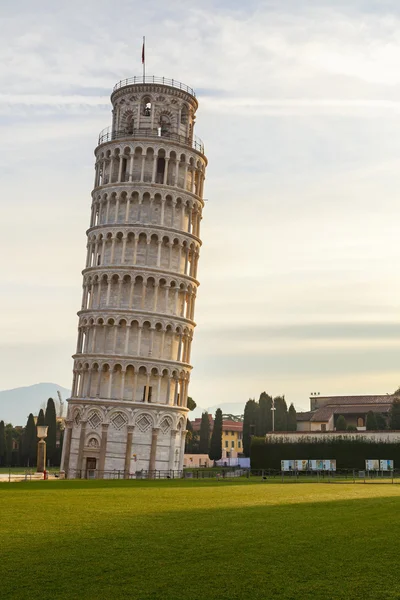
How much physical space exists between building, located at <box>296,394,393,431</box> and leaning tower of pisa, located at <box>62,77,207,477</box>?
50091 millimetres

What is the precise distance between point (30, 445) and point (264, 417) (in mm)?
36855

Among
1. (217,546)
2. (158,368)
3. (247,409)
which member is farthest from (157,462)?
(217,546)

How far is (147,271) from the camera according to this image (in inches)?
2972

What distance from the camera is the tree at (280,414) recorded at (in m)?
113

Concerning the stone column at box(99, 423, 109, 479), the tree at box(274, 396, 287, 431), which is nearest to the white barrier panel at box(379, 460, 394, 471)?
the stone column at box(99, 423, 109, 479)

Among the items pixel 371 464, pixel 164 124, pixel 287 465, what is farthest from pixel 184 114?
pixel 371 464

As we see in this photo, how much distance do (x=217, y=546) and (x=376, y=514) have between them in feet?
31.4

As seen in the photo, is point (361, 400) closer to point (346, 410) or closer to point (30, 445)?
point (346, 410)

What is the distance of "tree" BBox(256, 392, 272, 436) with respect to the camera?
113725 millimetres

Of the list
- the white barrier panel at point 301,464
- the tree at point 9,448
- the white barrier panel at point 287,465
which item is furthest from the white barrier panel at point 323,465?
the tree at point 9,448

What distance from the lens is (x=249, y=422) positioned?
117 meters

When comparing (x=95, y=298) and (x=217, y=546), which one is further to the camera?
(x=95, y=298)

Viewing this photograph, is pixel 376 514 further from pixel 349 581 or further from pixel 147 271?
pixel 147 271

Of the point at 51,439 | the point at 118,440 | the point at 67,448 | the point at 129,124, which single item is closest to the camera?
the point at 118,440
